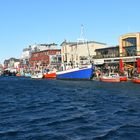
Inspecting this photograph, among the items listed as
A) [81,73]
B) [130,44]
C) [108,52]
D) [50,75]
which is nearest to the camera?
[81,73]

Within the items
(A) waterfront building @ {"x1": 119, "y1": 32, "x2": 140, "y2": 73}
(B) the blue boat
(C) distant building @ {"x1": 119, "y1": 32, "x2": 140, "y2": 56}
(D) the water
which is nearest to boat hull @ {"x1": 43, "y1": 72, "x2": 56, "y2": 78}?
(B) the blue boat

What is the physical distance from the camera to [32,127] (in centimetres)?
3434

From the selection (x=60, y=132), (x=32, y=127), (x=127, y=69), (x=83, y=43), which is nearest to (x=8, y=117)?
(x=32, y=127)

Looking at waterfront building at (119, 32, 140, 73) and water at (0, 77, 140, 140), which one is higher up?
waterfront building at (119, 32, 140, 73)

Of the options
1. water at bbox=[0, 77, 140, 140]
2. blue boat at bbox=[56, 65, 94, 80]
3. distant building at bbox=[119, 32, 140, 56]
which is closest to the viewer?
water at bbox=[0, 77, 140, 140]

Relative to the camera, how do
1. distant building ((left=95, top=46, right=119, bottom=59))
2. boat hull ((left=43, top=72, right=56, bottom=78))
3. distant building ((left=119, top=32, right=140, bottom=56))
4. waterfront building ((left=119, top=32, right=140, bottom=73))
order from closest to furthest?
waterfront building ((left=119, top=32, right=140, bottom=73)) < distant building ((left=119, top=32, right=140, bottom=56)) < distant building ((left=95, top=46, right=119, bottom=59)) < boat hull ((left=43, top=72, right=56, bottom=78))

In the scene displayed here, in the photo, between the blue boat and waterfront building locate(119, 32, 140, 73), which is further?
the blue boat

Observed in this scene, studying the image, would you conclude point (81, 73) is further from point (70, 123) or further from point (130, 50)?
point (70, 123)

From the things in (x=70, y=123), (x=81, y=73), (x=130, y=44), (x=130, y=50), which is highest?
(x=130, y=44)

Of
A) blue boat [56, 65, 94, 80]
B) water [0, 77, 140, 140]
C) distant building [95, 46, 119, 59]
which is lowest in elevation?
water [0, 77, 140, 140]

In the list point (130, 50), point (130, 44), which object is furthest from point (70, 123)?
point (130, 44)

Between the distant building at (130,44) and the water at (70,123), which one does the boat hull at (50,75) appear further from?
the water at (70,123)

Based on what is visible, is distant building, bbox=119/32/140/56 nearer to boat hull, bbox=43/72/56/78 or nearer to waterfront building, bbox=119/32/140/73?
waterfront building, bbox=119/32/140/73

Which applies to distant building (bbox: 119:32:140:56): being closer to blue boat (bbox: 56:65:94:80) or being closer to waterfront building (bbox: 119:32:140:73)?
waterfront building (bbox: 119:32:140:73)
